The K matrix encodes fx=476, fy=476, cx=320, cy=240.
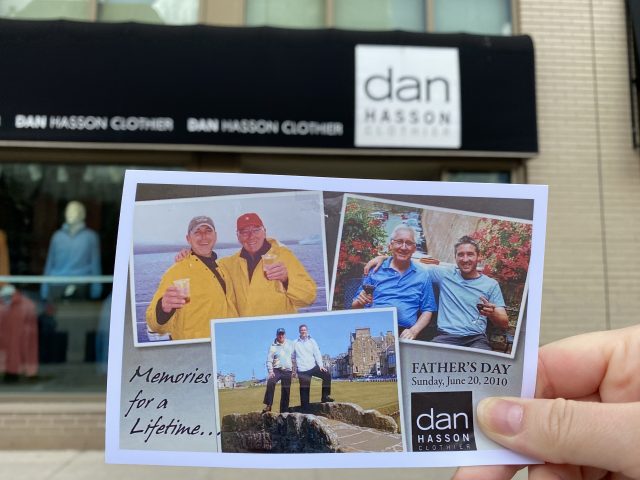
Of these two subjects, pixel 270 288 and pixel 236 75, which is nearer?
pixel 270 288

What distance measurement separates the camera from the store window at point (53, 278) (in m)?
5.13

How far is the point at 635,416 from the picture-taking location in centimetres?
142

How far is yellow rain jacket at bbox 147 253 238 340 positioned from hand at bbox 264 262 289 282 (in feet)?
0.41

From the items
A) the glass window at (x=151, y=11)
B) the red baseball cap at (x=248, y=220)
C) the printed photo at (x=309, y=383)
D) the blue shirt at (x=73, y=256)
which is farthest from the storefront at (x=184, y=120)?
the printed photo at (x=309, y=383)

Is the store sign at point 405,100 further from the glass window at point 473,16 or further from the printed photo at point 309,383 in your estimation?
the printed photo at point 309,383

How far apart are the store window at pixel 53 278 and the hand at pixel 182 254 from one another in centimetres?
411

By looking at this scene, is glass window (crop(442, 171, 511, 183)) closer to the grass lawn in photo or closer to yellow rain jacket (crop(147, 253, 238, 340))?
the grass lawn in photo

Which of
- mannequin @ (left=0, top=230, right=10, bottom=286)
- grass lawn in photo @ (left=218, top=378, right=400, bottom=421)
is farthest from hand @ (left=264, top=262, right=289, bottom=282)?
mannequin @ (left=0, top=230, right=10, bottom=286)

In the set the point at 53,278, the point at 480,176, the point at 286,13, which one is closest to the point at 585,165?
the point at 480,176

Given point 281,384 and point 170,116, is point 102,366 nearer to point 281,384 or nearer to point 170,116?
point 170,116

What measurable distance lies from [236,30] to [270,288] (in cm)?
430

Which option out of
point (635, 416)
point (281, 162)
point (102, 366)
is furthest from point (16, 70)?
point (635, 416)

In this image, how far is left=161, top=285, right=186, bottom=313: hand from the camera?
1484mm

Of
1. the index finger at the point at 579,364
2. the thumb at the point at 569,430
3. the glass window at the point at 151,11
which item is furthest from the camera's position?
the glass window at the point at 151,11
